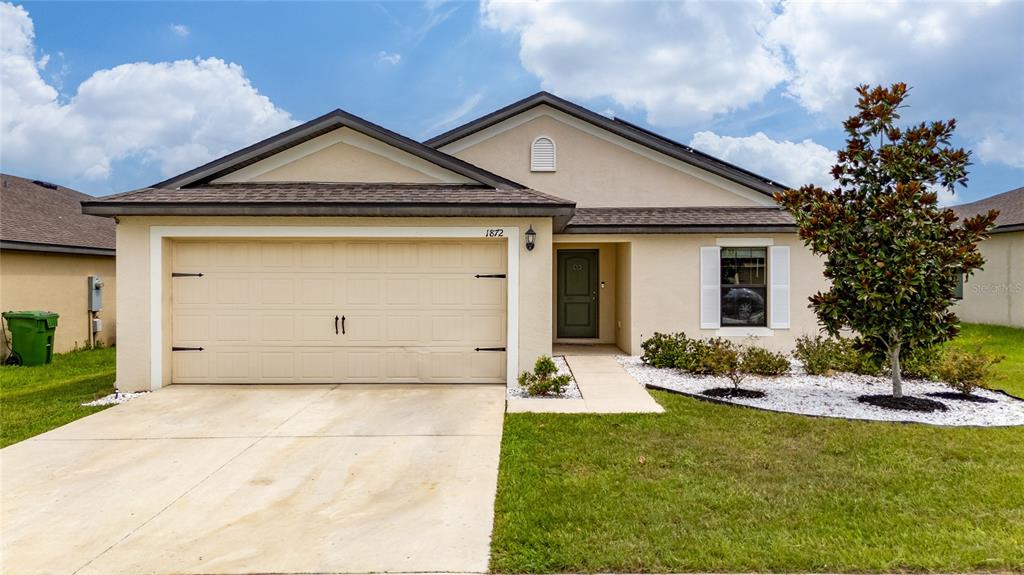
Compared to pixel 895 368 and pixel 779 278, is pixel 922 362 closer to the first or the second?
pixel 895 368

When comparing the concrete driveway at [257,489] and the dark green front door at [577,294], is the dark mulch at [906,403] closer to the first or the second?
the concrete driveway at [257,489]

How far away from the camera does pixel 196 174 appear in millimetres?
8578

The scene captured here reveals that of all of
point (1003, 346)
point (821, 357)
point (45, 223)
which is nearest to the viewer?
point (821, 357)

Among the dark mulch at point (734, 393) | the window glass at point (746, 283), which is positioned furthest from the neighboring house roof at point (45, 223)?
the window glass at point (746, 283)

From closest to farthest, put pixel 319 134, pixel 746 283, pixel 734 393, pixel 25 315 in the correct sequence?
pixel 734 393 < pixel 319 134 < pixel 25 315 < pixel 746 283

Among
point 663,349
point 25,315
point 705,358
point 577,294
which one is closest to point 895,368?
point 705,358

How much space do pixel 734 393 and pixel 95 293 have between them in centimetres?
1474

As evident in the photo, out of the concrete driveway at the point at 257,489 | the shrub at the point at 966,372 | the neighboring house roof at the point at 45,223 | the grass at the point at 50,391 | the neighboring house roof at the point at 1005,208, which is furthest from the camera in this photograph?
the neighboring house roof at the point at 1005,208

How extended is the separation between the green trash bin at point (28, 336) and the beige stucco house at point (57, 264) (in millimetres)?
568

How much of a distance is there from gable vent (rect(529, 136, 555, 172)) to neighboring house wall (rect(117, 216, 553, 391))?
15.8ft

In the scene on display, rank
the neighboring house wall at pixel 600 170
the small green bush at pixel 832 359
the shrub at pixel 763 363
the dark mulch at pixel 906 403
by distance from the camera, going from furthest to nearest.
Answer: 1. the neighboring house wall at pixel 600 170
2. the small green bush at pixel 832 359
3. the shrub at pixel 763 363
4. the dark mulch at pixel 906 403

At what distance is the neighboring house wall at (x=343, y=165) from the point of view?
8773 millimetres

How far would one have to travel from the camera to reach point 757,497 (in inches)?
160

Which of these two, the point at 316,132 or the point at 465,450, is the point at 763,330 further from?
the point at 316,132
